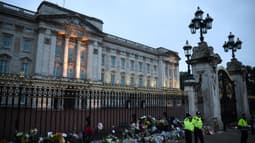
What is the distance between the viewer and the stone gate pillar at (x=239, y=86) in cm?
1324

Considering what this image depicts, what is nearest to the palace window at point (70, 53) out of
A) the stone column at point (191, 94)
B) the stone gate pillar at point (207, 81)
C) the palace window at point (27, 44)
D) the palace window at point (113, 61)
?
the palace window at point (27, 44)

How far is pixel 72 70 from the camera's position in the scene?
37.7m

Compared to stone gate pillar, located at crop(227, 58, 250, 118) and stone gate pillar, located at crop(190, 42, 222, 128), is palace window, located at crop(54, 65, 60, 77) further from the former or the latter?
stone gate pillar, located at crop(227, 58, 250, 118)

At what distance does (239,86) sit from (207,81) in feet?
17.5

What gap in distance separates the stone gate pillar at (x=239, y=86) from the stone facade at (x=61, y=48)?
89.0 feet

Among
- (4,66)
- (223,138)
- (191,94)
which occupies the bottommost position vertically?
(223,138)

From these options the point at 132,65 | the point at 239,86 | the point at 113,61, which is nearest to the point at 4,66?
the point at 113,61

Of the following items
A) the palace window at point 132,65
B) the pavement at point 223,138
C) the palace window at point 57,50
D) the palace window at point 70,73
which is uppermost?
the palace window at point 57,50

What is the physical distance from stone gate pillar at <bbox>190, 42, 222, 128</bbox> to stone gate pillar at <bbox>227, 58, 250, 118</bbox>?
4.18m

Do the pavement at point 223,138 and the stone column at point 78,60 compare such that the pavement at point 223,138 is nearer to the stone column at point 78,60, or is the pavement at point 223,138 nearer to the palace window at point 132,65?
the stone column at point 78,60

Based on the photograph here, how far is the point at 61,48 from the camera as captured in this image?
36.5 metres

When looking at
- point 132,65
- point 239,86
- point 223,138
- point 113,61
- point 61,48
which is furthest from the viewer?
point 132,65

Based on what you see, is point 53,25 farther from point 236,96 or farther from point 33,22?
point 236,96

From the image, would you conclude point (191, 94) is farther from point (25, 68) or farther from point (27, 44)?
point (27, 44)
